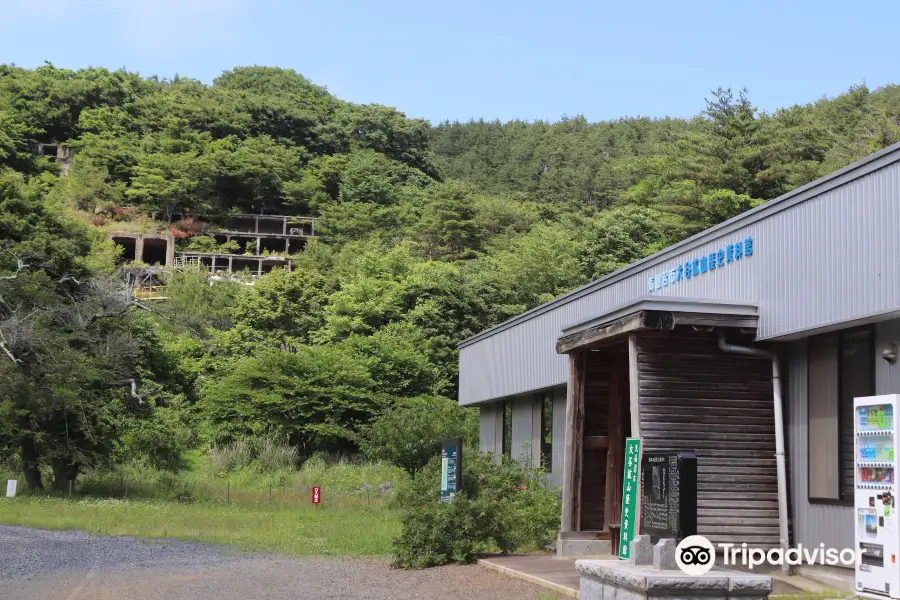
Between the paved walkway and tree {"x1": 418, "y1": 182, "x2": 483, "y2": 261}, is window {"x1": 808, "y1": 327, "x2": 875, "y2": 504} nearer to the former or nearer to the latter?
the paved walkway

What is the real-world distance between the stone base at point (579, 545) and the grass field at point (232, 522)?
11.1 feet

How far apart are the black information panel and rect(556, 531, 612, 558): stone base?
5480mm

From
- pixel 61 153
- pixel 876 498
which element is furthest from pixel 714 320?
pixel 61 153

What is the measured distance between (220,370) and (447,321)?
10819 mm

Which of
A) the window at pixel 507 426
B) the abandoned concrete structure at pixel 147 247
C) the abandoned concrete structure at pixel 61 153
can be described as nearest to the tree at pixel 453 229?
the abandoned concrete structure at pixel 147 247

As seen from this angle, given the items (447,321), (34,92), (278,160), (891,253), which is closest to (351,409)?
(447,321)

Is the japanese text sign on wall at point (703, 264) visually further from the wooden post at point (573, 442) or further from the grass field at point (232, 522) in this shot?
the grass field at point (232, 522)

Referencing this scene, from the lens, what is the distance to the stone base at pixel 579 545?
13.9m

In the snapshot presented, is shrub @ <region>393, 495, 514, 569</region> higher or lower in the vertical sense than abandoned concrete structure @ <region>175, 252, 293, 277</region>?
lower

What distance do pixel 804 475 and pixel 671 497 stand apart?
3853 millimetres

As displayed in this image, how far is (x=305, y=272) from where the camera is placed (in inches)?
1984

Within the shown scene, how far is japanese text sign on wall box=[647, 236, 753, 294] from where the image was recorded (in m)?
12.1

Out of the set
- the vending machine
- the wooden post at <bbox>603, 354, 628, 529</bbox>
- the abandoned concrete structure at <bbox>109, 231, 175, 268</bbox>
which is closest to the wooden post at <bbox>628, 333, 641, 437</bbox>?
the wooden post at <bbox>603, 354, 628, 529</bbox>

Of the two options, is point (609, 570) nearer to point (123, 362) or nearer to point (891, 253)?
point (891, 253)
